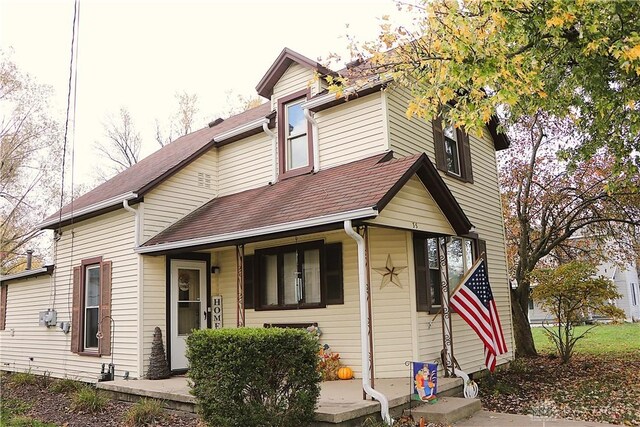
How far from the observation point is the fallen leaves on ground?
776cm

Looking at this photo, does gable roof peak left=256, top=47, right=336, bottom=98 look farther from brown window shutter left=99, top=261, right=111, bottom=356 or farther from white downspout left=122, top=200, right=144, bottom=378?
brown window shutter left=99, top=261, right=111, bottom=356

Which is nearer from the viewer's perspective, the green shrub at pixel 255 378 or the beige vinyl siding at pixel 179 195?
the green shrub at pixel 255 378

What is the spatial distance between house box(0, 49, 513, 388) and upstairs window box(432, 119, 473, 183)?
0.04m

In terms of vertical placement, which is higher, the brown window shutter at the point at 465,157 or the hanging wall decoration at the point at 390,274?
the brown window shutter at the point at 465,157

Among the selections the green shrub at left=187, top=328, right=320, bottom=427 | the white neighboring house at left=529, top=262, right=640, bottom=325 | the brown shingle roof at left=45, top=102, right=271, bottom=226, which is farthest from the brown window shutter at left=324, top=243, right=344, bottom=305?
the white neighboring house at left=529, top=262, right=640, bottom=325

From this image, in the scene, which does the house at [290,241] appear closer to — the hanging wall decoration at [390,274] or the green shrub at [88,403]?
the hanging wall decoration at [390,274]

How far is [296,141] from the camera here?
10.6 m

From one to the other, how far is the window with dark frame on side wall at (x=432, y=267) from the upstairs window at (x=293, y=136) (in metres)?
2.87

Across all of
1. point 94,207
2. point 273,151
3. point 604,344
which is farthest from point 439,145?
point 604,344

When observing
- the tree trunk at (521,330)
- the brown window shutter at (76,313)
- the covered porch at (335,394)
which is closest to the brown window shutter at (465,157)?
the covered porch at (335,394)

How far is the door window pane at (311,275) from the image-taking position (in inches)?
362

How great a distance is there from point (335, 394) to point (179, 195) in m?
5.69

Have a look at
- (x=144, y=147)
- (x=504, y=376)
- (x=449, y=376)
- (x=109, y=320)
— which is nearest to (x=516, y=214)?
(x=504, y=376)

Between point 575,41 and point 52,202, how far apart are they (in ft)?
79.0
